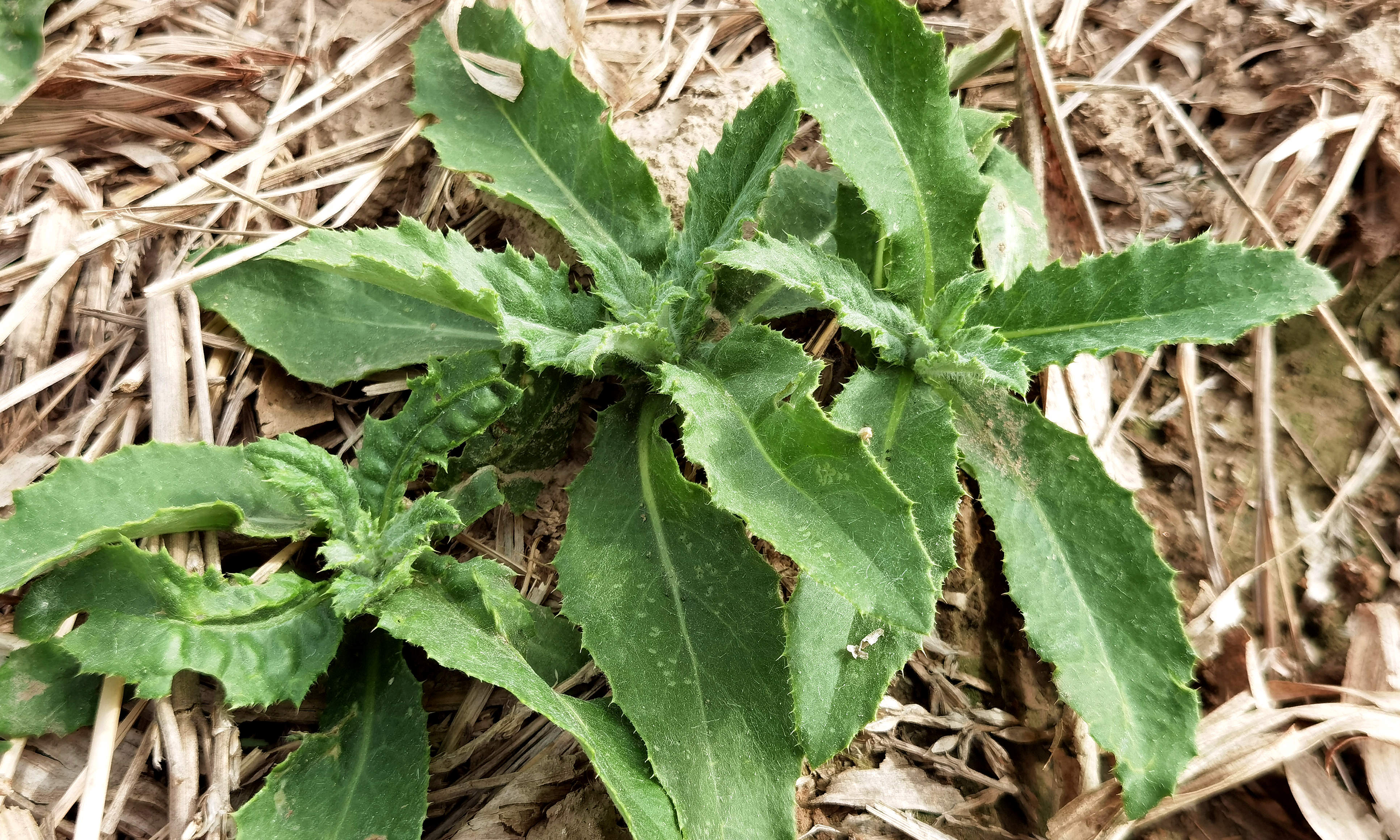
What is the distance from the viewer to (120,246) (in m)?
2.03

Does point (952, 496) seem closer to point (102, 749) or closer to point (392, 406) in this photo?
point (392, 406)

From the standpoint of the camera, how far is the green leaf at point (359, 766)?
5.35ft

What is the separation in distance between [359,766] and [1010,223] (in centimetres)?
185

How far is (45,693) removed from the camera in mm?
1642

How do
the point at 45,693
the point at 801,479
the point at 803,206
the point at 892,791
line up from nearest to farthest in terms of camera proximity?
the point at 801,479 → the point at 45,693 → the point at 892,791 → the point at 803,206

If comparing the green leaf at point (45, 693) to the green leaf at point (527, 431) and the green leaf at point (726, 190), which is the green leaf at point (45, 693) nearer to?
the green leaf at point (527, 431)

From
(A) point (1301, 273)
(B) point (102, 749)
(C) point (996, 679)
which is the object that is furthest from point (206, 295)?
(A) point (1301, 273)

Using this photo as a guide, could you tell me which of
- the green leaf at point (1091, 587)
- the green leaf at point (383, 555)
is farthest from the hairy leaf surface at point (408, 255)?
the green leaf at point (1091, 587)

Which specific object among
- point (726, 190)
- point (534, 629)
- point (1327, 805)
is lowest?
point (1327, 805)

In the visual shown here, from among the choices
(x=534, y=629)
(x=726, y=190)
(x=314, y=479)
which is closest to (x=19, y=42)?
(x=314, y=479)

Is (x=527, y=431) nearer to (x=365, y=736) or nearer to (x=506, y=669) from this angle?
(x=506, y=669)

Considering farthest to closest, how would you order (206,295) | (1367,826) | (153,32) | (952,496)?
(153,32) < (206,295) < (1367,826) < (952,496)

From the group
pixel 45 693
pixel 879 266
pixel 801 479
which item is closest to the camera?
pixel 801 479

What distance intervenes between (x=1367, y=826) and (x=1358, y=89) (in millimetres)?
1798
